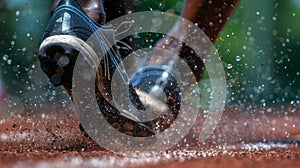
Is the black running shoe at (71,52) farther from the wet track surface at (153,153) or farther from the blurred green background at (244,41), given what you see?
the blurred green background at (244,41)

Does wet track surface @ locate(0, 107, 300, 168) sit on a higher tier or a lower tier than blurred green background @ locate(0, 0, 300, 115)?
higher

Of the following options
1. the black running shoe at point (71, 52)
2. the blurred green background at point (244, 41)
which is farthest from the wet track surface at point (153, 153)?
→ the blurred green background at point (244, 41)

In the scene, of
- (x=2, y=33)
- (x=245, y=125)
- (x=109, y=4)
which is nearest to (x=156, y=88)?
(x=109, y=4)

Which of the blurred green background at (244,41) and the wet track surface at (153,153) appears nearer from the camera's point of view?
the wet track surface at (153,153)

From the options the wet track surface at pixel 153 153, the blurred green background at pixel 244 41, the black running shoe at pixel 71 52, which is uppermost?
the black running shoe at pixel 71 52

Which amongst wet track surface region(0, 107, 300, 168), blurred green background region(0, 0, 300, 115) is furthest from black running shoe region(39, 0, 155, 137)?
blurred green background region(0, 0, 300, 115)

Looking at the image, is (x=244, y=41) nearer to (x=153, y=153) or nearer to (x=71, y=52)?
(x=153, y=153)

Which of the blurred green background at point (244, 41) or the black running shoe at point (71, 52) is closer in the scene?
the black running shoe at point (71, 52)

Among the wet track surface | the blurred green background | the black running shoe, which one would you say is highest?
the black running shoe

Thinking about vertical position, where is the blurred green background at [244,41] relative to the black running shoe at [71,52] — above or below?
below

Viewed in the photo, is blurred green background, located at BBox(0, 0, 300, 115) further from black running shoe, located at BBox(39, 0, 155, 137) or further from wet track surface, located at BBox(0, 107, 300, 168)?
black running shoe, located at BBox(39, 0, 155, 137)

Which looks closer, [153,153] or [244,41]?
[153,153]

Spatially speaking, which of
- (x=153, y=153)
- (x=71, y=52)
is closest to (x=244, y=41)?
(x=153, y=153)

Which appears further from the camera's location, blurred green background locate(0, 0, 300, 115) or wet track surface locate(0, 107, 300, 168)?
blurred green background locate(0, 0, 300, 115)
